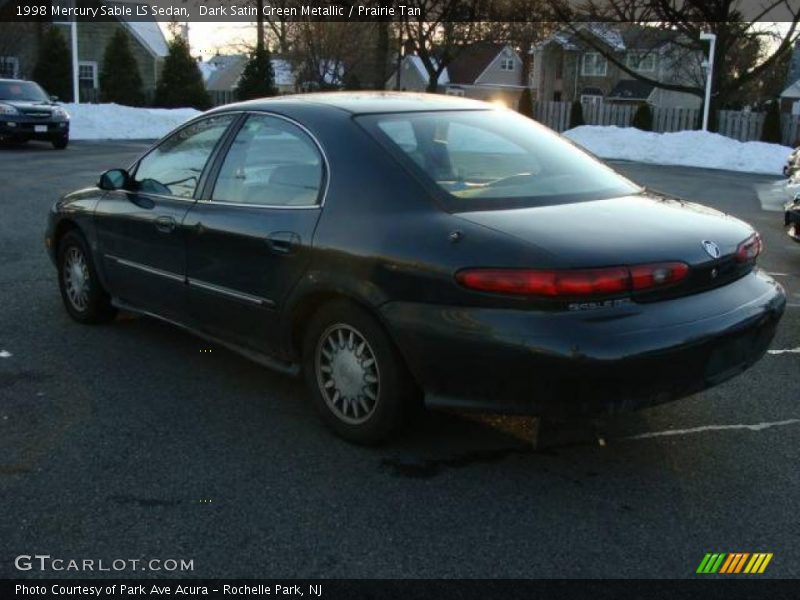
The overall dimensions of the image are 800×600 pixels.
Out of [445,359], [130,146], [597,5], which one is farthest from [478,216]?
[597,5]

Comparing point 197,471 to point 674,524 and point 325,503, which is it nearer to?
point 325,503

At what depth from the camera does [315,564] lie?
2.99 meters

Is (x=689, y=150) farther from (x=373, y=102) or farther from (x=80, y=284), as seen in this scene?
(x=373, y=102)

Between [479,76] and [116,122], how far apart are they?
39.0 metres

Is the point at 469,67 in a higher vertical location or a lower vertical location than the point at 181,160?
higher

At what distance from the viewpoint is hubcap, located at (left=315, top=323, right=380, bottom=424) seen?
3801 millimetres

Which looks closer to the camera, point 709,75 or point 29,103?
point 29,103

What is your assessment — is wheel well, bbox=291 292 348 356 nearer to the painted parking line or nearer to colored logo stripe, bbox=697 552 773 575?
the painted parking line

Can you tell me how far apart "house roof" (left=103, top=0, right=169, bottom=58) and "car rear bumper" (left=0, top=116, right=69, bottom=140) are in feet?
86.1

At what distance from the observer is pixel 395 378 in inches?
144

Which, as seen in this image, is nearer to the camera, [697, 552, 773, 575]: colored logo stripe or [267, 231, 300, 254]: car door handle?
[697, 552, 773, 575]: colored logo stripe

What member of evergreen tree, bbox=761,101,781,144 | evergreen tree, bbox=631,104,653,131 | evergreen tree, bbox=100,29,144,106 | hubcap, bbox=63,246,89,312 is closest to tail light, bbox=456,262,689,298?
hubcap, bbox=63,246,89,312

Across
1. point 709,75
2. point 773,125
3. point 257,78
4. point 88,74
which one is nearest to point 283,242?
point 709,75

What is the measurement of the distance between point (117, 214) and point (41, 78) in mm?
31766
